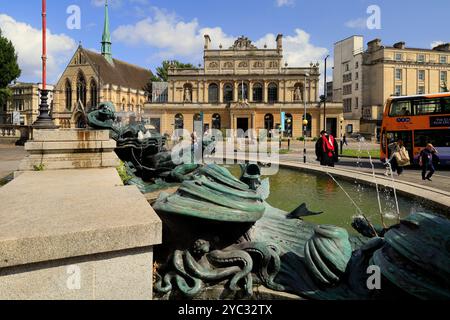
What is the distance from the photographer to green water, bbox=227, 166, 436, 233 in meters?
6.90

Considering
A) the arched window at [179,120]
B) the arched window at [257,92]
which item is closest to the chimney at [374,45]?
the arched window at [257,92]

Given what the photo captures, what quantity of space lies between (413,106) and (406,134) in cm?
152

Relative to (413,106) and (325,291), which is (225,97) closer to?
(413,106)

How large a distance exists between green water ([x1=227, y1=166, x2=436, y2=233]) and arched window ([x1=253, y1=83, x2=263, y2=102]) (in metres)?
57.4

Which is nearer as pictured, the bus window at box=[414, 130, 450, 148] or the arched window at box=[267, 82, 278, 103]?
the bus window at box=[414, 130, 450, 148]

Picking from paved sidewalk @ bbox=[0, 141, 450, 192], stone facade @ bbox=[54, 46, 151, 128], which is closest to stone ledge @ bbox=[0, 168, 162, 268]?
paved sidewalk @ bbox=[0, 141, 450, 192]

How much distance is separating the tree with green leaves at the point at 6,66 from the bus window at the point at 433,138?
150ft

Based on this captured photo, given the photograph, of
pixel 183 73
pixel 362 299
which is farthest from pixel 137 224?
pixel 183 73

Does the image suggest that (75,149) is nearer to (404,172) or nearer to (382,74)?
(404,172)

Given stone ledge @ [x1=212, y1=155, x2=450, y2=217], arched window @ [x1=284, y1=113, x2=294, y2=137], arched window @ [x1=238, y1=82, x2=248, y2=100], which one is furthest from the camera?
arched window @ [x1=238, y1=82, x2=248, y2=100]

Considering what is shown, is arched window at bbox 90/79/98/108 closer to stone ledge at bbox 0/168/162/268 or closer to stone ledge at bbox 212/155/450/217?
stone ledge at bbox 212/155/450/217

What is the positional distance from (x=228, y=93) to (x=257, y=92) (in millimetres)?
5693
